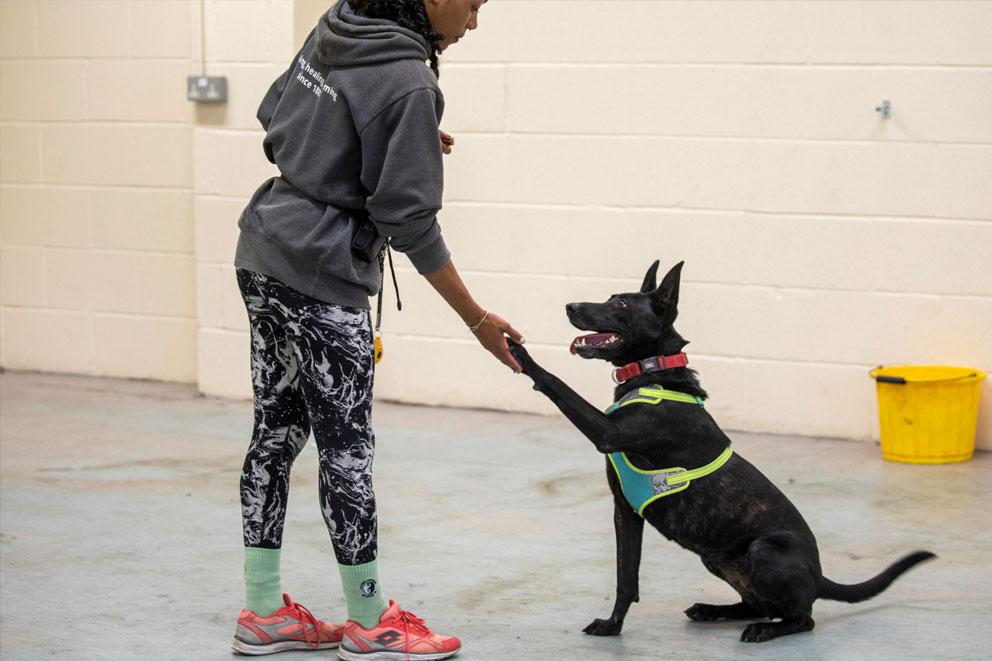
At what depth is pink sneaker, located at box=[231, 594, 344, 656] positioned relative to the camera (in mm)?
2494

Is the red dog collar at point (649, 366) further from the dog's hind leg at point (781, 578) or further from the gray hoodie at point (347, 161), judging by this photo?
the gray hoodie at point (347, 161)

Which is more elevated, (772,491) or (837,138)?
(837,138)

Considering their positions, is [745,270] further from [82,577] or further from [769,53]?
[82,577]

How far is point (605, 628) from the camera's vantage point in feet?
8.60

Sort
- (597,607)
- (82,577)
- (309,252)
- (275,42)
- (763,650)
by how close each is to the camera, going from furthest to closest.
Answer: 1. (275,42)
2. (82,577)
3. (597,607)
4. (763,650)
5. (309,252)

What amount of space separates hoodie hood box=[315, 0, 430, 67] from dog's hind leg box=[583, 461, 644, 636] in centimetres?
96

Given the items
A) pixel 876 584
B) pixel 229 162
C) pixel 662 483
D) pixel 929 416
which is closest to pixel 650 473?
pixel 662 483

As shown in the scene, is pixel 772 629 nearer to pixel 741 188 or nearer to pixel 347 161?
pixel 347 161

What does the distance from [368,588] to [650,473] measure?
608 mm

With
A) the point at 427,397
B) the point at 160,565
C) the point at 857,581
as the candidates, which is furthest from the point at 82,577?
the point at 427,397

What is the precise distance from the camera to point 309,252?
2229mm

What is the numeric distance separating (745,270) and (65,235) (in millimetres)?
2968

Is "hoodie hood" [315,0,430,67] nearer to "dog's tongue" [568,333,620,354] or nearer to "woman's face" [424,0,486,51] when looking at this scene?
"woman's face" [424,0,486,51]

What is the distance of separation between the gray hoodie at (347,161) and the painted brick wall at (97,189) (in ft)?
10.4
